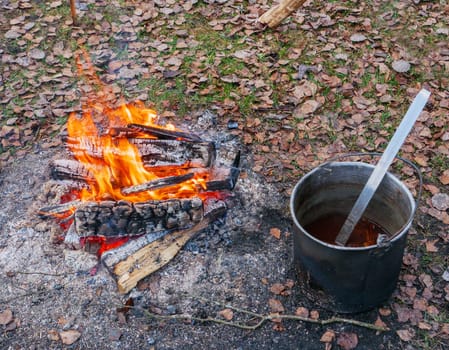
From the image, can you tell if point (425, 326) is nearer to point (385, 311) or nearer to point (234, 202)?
point (385, 311)

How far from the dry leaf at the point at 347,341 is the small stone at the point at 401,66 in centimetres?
323

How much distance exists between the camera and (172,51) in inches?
243

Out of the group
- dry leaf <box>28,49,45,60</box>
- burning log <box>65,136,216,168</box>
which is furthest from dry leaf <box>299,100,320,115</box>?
dry leaf <box>28,49,45,60</box>

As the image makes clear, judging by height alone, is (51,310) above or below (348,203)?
below

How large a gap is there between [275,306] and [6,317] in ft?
6.27

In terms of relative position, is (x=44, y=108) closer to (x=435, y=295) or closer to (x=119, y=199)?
(x=119, y=199)

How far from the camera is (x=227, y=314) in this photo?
143 inches

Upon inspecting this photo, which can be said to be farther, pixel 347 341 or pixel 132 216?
pixel 132 216

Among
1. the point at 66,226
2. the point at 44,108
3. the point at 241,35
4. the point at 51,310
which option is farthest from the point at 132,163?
the point at 241,35

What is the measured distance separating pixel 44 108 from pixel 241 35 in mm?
2481

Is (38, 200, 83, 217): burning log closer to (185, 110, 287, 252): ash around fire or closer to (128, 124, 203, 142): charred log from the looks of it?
(128, 124, 203, 142): charred log

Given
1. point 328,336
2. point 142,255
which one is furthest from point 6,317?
point 328,336

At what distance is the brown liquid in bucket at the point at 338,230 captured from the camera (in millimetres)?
3889

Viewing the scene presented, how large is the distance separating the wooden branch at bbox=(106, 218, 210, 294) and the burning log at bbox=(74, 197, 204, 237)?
0.09 meters
